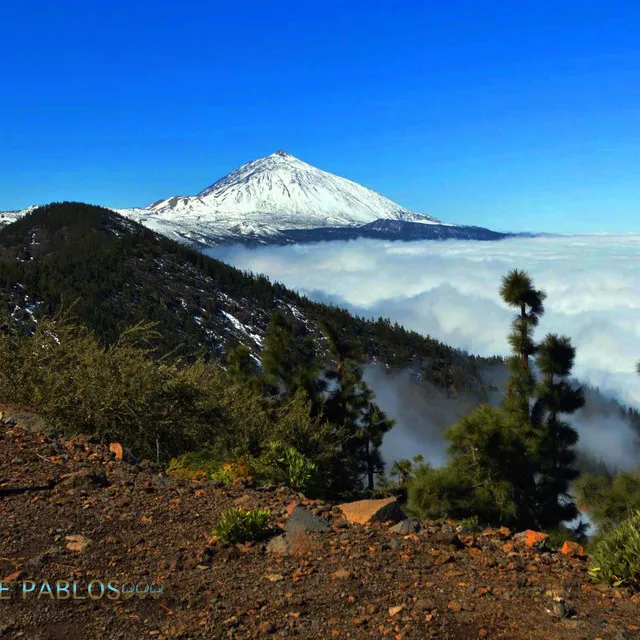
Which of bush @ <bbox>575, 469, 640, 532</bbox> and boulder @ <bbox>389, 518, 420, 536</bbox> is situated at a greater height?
boulder @ <bbox>389, 518, 420, 536</bbox>

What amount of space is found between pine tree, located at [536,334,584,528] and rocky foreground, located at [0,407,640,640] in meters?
12.4

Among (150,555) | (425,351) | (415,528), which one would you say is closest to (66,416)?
(150,555)

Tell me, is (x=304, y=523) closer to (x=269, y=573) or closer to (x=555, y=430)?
(x=269, y=573)

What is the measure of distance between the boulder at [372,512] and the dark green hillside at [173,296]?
12615 centimetres

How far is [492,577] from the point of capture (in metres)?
5.21

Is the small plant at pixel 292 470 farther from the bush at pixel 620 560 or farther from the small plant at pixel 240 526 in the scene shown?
the bush at pixel 620 560

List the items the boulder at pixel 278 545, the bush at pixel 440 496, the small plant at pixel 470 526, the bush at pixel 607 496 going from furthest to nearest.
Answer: the bush at pixel 440 496, the bush at pixel 607 496, the small plant at pixel 470 526, the boulder at pixel 278 545

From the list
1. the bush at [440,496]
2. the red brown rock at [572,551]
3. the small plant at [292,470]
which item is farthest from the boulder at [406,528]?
the bush at [440,496]

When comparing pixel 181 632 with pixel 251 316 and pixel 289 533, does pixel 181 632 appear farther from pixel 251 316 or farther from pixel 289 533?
pixel 251 316

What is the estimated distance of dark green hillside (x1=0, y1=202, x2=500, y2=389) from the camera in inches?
5640

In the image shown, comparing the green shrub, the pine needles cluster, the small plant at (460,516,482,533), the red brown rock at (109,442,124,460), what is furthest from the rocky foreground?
the green shrub

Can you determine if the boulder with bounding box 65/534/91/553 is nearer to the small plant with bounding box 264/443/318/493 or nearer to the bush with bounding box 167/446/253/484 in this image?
the bush with bounding box 167/446/253/484

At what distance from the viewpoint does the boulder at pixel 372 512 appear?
6.70 metres

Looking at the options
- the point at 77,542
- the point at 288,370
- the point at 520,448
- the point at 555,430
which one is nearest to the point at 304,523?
the point at 77,542
